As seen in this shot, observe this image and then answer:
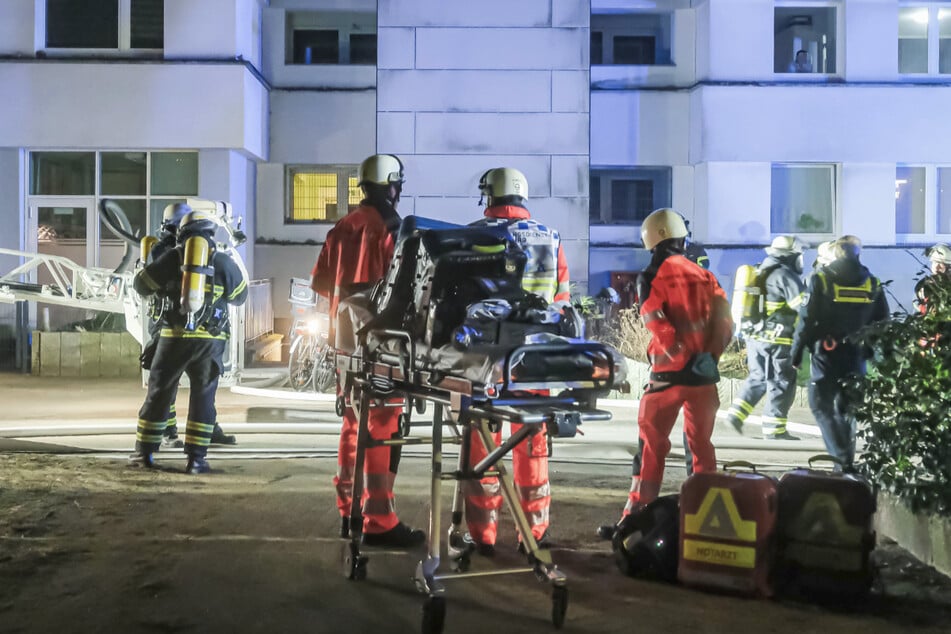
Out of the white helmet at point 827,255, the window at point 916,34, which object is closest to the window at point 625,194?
the window at point 916,34

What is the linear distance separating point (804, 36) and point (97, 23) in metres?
12.6

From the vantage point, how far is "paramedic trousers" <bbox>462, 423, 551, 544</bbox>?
6023 millimetres

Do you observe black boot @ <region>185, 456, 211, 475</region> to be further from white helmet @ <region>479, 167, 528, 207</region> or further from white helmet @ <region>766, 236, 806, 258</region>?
white helmet @ <region>766, 236, 806, 258</region>

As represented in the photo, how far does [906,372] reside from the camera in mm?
6035

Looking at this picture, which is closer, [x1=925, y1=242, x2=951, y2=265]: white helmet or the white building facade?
[x1=925, y1=242, x2=951, y2=265]: white helmet

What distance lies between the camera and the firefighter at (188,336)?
8547 millimetres

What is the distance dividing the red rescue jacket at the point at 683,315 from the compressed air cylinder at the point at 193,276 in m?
3.71

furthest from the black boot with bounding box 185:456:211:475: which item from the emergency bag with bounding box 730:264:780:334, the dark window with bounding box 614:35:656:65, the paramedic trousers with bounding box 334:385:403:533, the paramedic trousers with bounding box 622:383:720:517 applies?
the dark window with bounding box 614:35:656:65

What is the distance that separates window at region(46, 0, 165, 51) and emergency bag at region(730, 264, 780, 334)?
40.4 feet

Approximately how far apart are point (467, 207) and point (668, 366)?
1181cm

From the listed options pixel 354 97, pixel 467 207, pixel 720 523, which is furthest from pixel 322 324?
pixel 720 523

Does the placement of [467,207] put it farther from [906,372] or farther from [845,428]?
[906,372]

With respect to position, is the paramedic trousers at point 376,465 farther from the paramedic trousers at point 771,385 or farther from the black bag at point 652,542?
the paramedic trousers at point 771,385

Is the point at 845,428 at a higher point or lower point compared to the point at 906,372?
lower
